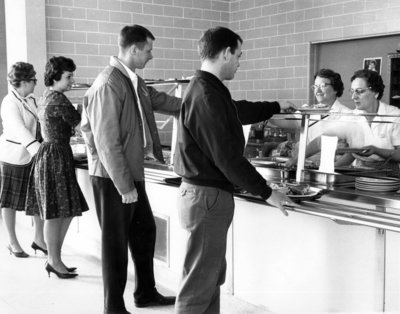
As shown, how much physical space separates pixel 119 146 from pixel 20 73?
187 centimetres

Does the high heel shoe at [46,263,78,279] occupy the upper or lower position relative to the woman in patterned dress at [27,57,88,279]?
lower

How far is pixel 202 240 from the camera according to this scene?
2322 millimetres

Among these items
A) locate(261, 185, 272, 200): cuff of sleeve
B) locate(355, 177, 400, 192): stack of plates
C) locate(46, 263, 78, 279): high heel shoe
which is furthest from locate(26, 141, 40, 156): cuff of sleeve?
locate(355, 177, 400, 192): stack of plates

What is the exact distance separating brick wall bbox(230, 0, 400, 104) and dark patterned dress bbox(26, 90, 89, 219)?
10.1 feet

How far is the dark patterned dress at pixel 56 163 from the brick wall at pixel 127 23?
2.19 m

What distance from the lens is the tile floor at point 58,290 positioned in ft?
10.6

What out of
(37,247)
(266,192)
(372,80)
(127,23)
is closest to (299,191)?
(266,192)

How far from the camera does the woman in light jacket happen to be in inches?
168

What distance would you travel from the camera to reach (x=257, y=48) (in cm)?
662

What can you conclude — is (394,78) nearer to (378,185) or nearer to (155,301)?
(378,185)

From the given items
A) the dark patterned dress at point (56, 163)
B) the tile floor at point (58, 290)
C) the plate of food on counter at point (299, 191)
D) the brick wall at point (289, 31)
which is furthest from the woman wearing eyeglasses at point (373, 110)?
the dark patterned dress at point (56, 163)

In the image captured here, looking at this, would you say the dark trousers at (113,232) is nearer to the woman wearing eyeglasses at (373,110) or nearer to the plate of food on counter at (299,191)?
the plate of food on counter at (299,191)

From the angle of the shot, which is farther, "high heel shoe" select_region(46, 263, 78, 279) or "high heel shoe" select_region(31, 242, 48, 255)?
"high heel shoe" select_region(31, 242, 48, 255)

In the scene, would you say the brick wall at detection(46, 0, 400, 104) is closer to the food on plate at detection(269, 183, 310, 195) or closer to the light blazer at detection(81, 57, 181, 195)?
the food on plate at detection(269, 183, 310, 195)
